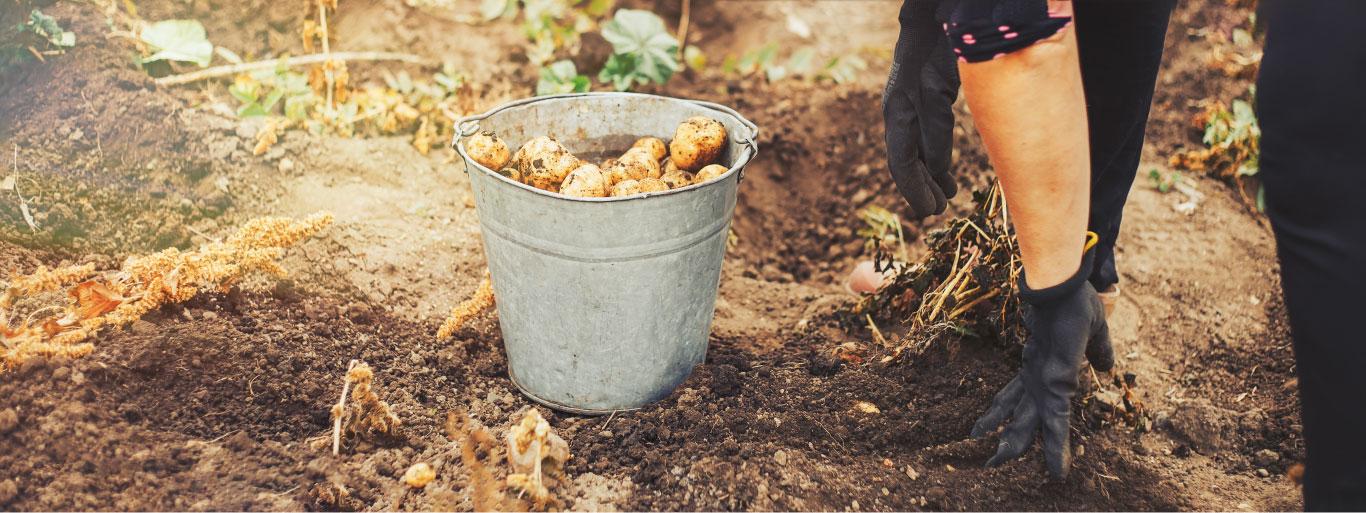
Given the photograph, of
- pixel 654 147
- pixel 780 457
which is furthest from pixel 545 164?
pixel 780 457

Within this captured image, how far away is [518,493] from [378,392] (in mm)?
612

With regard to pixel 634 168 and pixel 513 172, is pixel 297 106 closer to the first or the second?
pixel 513 172

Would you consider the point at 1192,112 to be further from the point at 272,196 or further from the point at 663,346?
the point at 272,196

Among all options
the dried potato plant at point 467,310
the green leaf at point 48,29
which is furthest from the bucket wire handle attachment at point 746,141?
the green leaf at point 48,29

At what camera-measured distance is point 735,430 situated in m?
2.24

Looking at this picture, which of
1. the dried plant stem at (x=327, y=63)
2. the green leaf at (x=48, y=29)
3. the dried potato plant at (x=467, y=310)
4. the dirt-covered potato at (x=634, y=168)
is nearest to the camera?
the dirt-covered potato at (x=634, y=168)

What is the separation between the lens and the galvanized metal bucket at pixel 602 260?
2.03 m

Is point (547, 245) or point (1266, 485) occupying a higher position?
point (547, 245)

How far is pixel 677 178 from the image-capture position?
7.57 feet

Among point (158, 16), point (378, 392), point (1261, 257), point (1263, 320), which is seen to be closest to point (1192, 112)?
point (1261, 257)

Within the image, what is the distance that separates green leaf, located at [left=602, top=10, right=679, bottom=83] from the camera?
12.4 feet

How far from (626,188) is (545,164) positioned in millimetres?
229

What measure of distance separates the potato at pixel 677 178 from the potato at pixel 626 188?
119 millimetres

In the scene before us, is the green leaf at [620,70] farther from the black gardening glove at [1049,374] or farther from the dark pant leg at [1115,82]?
the black gardening glove at [1049,374]
